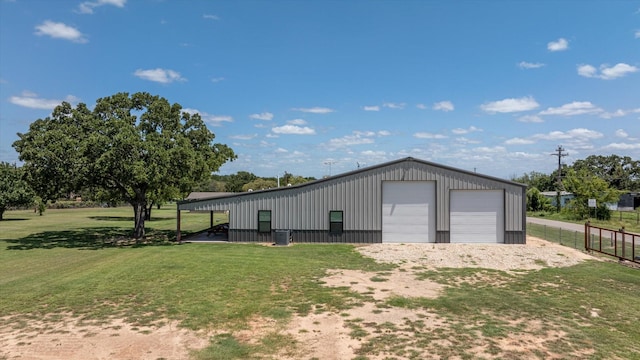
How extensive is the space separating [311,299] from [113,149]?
15.6 metres

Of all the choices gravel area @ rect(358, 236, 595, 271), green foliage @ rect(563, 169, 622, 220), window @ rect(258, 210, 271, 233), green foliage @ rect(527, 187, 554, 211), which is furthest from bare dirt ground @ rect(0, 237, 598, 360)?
green foliage @ rect(527, 187, 554, 211)

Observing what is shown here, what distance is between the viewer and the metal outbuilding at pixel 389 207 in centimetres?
2305

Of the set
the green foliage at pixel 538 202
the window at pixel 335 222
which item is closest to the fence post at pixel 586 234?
the window at pixel 335 222

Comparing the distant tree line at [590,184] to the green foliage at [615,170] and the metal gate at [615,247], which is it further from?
the metal gate at [615,247]

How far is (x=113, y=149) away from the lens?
21516 millimetres

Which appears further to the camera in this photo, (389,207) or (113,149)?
(389,207)

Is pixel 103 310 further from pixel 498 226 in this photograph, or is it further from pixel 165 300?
pixel 498 226

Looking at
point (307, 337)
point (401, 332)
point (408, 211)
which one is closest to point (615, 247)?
point (408, 211)

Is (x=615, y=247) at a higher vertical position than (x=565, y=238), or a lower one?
higher

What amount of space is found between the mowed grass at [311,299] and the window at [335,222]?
15.9 ft

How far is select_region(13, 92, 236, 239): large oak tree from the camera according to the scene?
70.5ft

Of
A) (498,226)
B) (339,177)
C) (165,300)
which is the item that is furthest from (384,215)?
(165,300)

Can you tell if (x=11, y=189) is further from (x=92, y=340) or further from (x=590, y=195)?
(x=590, y=195)

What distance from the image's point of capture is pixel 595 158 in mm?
93562
